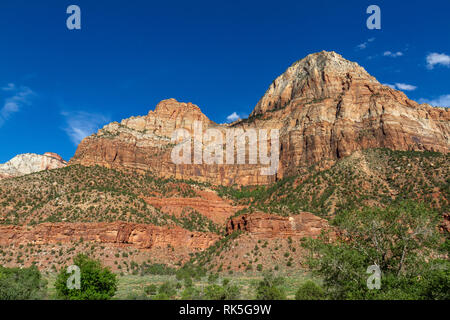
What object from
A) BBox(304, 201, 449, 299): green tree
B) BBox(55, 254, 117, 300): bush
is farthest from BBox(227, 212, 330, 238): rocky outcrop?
BBox(55, 254, 117, 300): bush

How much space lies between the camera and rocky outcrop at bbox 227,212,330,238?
177 ft

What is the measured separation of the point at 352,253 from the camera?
21922 millimetres

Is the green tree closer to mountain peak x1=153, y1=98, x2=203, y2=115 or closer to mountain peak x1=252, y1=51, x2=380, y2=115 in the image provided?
mountain peak x1=252, y1=51, x2=380, y2=115

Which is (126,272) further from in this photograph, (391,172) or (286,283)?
(391,172)

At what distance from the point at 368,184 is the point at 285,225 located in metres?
23.8

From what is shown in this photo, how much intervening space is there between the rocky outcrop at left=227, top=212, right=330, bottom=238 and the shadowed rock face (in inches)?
1345

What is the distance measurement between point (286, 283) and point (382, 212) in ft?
53.8

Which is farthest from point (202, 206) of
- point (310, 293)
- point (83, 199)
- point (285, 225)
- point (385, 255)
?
point (385, 255)

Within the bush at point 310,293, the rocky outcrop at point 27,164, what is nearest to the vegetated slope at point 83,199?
the bush at point 310,293

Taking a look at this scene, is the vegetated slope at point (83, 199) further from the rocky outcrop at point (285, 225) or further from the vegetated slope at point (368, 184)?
the rocky outcrop at point (285, 225)

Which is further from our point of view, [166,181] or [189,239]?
[166,181]

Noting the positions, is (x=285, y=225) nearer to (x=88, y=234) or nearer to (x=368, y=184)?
(x=368, y=184)
